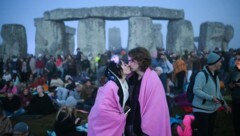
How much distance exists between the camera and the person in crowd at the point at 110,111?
10.2 ft

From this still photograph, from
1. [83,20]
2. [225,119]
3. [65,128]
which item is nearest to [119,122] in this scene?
[65,128]

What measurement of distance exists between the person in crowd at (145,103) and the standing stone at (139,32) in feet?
43.7

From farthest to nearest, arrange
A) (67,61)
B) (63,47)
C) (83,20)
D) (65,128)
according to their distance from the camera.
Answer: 1. (63,47)
2. (83,20)
3. (67,61)
4. (65,128)

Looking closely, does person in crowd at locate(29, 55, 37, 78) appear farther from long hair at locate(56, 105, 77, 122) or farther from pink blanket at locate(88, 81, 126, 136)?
pink blanket at locate(88, 81, 126, 136)

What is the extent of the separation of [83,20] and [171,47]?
18.1 feet

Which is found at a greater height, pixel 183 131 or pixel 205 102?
pixel 205 102

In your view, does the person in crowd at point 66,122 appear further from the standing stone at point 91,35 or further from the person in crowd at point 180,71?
the standing stone at point 91,35

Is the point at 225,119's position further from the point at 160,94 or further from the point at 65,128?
the point at 160,94

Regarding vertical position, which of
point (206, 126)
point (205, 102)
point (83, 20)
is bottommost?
point (206, 126)

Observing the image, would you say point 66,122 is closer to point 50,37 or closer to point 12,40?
point 50,37

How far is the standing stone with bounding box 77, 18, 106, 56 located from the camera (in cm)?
1712

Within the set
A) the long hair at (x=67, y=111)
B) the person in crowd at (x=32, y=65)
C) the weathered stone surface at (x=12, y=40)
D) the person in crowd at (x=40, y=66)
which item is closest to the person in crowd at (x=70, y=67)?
the person in crowd at (x=40, y=66)

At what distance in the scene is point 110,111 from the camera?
3.12 metres

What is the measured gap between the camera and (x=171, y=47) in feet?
59.2
